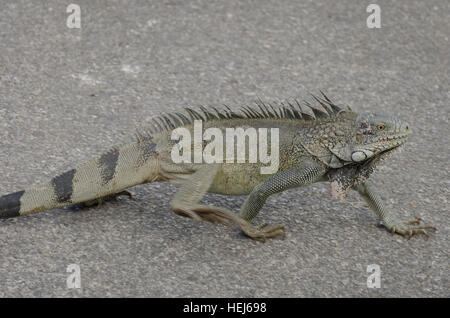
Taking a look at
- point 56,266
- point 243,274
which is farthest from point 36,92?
point 243,274

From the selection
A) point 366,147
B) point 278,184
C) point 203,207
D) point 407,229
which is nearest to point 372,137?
point 366,147

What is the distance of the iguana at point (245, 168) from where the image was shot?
4.75 m

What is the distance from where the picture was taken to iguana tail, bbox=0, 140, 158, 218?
189 inches

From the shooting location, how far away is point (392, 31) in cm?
858

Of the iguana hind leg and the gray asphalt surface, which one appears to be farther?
the iguana hind leg

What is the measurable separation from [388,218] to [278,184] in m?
0.98

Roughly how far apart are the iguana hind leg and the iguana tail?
351 millimetres

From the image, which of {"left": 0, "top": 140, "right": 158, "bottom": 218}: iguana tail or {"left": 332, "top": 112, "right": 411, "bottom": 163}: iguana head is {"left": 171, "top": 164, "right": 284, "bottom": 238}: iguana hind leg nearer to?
{"left": 0, "top": 140, "right": 158, "bottom": 218}: iguana tail

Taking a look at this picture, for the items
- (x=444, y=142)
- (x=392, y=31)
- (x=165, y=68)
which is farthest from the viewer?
(x=392, y=31)

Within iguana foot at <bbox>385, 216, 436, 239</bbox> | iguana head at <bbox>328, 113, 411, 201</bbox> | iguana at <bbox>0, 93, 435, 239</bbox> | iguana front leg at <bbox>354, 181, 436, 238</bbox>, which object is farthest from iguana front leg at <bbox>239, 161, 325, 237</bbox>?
iguana foot at <bbox>385, 216, 436, 239</bbox>

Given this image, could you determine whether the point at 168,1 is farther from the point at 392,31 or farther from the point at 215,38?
the point at 392,31

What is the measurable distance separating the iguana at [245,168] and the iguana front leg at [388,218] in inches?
7.5

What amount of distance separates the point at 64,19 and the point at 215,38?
1.77 metres
